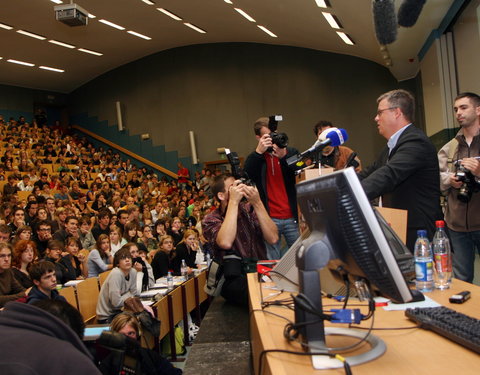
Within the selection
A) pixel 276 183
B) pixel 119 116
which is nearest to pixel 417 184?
pixel 276 183

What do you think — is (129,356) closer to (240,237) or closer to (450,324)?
(240,237)

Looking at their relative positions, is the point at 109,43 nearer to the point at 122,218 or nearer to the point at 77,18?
the point at 77,18

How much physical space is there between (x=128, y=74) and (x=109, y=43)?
8.87 ft

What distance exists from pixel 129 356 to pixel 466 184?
80.3 inches

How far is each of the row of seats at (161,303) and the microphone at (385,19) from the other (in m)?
2.73

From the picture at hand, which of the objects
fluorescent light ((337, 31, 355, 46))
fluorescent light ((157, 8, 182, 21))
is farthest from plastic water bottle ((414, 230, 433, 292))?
fluorescent light ((157, 8, 182, 21))

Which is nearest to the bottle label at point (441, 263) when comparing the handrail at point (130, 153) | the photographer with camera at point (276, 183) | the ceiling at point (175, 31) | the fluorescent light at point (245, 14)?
the photographer with camera at point (276, 183)

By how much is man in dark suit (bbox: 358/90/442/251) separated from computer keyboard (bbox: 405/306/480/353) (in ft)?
2.22

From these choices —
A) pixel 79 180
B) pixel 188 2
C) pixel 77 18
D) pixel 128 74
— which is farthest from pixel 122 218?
pixel 128 74

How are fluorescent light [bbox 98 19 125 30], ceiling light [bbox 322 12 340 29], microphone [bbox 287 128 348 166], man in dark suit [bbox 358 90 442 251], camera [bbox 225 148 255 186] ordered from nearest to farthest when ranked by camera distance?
microphone [bbox 287 128 348 166] < man in dark suit [bbox 358 90 442 251] < camera [bbox 225 148 255 186] < ceiling light [bbox 322 12 340 29] < fluorescent light [bbox 98 19 125 30]

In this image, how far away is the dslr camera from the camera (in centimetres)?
248

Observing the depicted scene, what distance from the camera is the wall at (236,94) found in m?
13.6

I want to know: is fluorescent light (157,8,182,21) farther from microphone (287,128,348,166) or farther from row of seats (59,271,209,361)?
microphone (287,128,348,166)

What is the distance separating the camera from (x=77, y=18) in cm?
782
